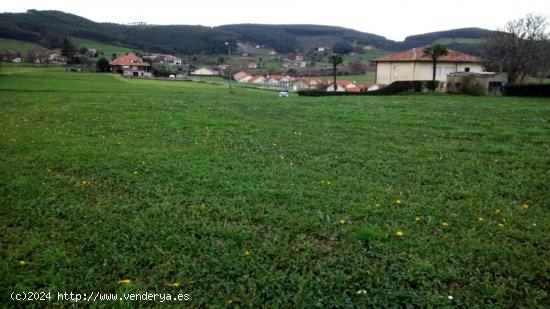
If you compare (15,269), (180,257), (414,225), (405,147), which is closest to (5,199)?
(15,269)

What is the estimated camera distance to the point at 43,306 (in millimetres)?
3248

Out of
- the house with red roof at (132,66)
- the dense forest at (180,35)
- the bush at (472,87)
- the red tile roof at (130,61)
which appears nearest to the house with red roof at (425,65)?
the bush at (472,87)

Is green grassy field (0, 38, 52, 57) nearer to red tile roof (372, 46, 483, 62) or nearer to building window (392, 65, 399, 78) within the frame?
building window (392, 65, 399, 78)

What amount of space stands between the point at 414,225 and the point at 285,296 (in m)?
2.27

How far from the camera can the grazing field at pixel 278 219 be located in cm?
356

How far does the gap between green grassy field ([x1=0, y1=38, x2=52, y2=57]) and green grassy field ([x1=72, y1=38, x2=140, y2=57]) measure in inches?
523

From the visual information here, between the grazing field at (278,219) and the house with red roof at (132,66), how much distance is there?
7349cm

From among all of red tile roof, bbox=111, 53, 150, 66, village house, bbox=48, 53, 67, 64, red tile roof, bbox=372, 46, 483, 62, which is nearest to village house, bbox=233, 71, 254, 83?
red tile roof, bbox=111, 53, 150, 66

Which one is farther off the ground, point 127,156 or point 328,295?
point 127,156

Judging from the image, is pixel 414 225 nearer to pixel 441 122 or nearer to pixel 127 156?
pixel 127 156

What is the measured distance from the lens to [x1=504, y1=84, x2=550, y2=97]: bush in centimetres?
2711

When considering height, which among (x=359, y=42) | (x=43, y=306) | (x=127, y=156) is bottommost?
(x=43, y=306)

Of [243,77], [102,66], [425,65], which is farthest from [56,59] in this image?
[425,65]

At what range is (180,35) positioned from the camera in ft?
459
